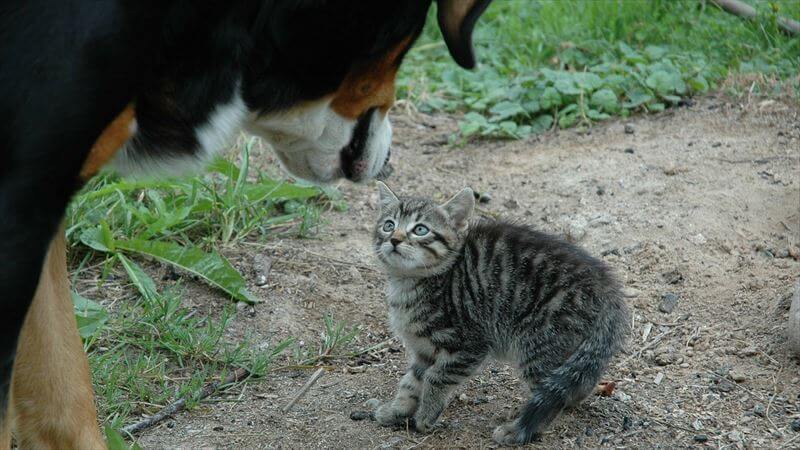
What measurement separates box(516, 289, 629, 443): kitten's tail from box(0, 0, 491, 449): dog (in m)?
1.07

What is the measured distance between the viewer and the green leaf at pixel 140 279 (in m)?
5.27

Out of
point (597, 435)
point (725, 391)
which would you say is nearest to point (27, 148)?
point (597, 435)

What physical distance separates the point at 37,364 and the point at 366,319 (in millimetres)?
1800

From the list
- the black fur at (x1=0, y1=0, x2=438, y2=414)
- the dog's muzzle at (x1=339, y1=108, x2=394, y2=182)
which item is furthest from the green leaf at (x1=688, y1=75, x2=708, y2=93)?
the black fur at (x1=0, y1=0, x2=438, y2=414)

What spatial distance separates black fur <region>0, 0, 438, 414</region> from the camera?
3.04 meters

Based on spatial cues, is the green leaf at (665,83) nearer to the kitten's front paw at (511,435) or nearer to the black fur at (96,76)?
the kitten's front paw at (511,435)

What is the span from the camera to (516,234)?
4734 millimetres

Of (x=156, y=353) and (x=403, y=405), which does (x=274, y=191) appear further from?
(x=403, y=405)

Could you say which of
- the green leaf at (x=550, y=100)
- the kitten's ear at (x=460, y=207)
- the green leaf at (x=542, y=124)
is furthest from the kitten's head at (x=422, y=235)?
the green leaf at (x=550, y=100)

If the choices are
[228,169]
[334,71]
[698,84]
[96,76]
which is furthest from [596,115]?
[96,76]

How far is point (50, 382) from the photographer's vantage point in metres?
4.02

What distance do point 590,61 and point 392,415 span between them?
402cm

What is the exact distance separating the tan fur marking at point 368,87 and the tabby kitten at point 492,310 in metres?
0.73

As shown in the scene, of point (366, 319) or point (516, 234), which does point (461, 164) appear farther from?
point (516, 234)
